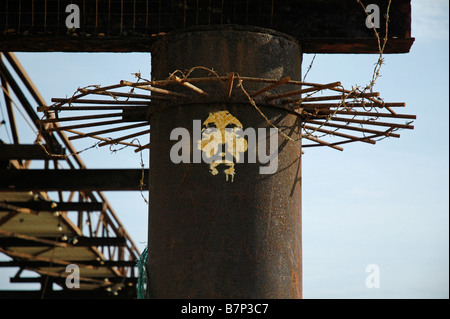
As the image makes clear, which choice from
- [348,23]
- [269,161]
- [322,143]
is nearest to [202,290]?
[269,161]

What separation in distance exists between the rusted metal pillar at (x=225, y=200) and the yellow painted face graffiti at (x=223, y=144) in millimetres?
40

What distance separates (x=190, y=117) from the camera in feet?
24.3

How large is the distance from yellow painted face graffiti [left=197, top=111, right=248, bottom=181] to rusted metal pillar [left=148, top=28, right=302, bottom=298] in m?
0.04

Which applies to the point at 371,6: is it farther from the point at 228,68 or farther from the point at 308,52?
the point at 228,68

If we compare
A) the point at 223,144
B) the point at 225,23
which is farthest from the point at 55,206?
Answer: the point at 223,144

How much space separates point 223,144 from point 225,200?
0.50 metres

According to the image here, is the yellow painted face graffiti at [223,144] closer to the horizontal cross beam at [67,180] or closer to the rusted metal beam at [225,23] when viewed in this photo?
the rusted metal beam at [225,23]

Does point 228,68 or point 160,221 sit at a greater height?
point 228,68

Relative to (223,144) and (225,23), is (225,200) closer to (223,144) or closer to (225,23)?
(223,144)

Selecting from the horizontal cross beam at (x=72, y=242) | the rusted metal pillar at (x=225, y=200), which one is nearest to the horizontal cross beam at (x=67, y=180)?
the horizontal cross beam at (x=72, y=242)

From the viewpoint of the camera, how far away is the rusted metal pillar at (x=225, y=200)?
7.08m

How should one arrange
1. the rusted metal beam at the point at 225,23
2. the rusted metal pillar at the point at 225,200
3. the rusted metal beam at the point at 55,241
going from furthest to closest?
the rusted metal beam at the point at 55,241 → the rusted metal beam at the point at 225,23 → the rusted metal pillar at the point at 225,200

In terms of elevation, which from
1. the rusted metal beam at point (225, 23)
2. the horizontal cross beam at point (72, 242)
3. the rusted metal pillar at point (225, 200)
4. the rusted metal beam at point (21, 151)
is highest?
the rusted metal beam at point (225, 23)

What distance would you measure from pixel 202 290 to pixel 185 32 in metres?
2.44
